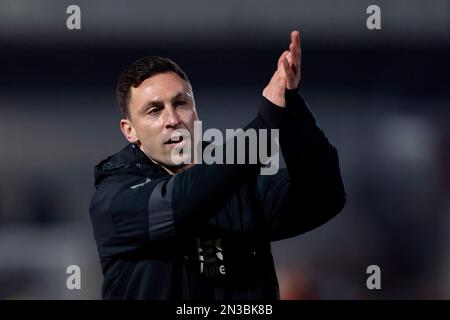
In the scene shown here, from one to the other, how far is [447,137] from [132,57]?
1.41 meters

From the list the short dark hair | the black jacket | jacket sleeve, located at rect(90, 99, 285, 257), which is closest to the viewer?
jacket sleeve, located at rect(90, 99, 285, 257)

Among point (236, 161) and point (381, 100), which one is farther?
point (381, 100)

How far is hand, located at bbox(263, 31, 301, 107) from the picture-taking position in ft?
4.53

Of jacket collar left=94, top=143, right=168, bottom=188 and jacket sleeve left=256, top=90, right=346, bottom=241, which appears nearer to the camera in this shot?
jacket sleeve left=256, top=90, right=346, bottom=241

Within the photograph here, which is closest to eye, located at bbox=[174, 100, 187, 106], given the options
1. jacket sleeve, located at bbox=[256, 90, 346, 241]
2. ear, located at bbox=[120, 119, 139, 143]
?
ear, located at bbox=[120, 119, 139, 143]

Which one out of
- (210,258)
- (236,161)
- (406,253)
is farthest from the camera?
(406,253)

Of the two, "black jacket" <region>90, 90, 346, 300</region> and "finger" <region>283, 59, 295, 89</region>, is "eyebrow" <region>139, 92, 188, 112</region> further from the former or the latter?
"finger" <region>283, 59, 295, 89</region>

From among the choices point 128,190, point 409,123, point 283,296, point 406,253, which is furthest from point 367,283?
point 128,190

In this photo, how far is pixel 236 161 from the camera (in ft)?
4.40

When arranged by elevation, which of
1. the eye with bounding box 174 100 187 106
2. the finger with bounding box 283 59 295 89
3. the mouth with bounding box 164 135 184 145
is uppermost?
the finger with bounding box 283 59 295 89

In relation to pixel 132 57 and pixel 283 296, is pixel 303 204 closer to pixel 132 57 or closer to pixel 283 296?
pixel 283 296

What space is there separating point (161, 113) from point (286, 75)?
43 centimetres

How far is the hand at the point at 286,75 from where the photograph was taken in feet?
Answer: 4.53

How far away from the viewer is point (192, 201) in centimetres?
140
